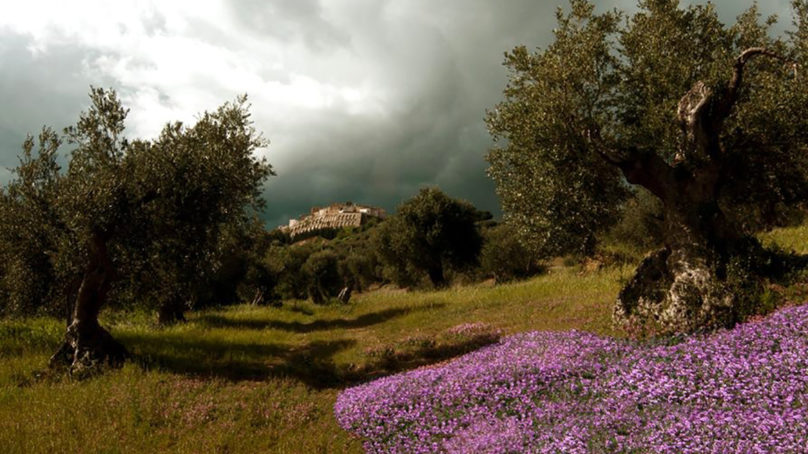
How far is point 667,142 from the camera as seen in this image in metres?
13.6

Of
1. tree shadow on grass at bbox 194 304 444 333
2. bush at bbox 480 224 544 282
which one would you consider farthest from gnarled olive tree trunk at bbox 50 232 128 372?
bush at bbox 480 224 544 282

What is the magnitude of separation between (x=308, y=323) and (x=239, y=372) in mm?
14040

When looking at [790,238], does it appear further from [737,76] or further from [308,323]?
[308,323]

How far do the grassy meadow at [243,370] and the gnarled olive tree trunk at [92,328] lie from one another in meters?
0.63

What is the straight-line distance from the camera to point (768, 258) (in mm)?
13578

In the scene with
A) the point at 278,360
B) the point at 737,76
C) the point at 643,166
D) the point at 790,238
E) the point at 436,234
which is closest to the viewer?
the point at 737,76

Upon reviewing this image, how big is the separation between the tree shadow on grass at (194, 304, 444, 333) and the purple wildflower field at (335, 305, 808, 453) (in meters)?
14.1

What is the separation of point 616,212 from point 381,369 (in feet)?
31.6

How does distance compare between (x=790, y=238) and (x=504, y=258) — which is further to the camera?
(x=504, y=258)

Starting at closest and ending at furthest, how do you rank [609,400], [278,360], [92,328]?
[609,400] < [92,328] < [278,360]

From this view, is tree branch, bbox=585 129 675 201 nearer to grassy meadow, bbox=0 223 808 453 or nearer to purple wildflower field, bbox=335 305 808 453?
grassy meadow, bbox=0 223 808 453

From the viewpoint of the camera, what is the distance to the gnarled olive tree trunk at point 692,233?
464 inches

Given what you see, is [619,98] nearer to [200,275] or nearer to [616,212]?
[616,212]

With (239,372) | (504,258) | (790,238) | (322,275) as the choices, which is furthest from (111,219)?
(322,275)
